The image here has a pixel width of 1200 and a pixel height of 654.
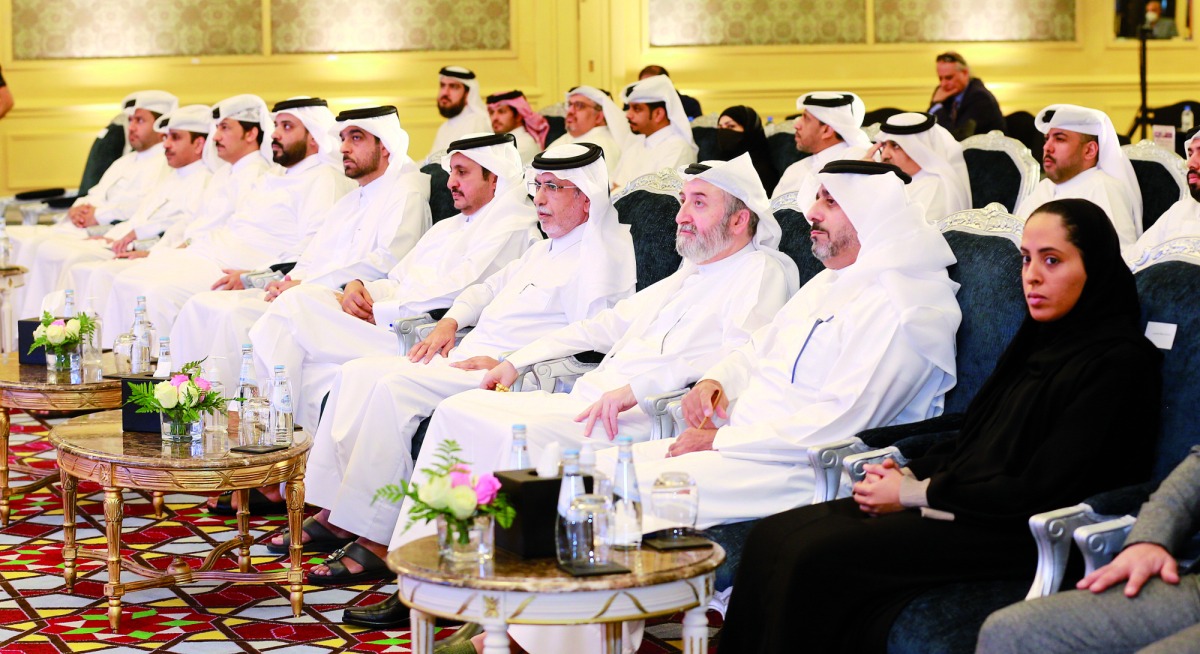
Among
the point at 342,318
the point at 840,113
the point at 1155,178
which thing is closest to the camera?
the point at 342,318

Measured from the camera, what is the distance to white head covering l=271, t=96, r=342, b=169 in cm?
645

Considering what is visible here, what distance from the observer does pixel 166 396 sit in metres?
3.79

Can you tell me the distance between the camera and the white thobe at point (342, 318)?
17.0 feet

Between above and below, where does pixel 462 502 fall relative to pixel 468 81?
below

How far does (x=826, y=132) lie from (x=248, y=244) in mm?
2827

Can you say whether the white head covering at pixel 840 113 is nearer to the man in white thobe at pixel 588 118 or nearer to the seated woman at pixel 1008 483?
the man in white thobe at pixel 588 118

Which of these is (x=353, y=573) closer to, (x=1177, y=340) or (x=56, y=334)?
(x=56, y=334)

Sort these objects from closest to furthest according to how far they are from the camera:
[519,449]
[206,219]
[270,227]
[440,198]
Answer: [519,449] < [440,198] < [270,227] < [206,219]

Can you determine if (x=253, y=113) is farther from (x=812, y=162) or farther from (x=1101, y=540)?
(x=1101, y=540)

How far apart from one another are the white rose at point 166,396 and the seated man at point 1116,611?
89.9 inches

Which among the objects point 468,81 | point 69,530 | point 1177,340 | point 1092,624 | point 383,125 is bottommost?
point 69,530

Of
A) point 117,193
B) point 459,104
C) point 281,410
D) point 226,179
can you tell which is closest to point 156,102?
point 117,193

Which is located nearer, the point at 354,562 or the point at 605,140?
the point at 354,562

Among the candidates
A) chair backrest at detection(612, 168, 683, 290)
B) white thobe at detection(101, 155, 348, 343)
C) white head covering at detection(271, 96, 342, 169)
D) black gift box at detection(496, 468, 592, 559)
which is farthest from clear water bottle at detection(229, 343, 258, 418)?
white head covering at detection(271, 96, 342, 169)
